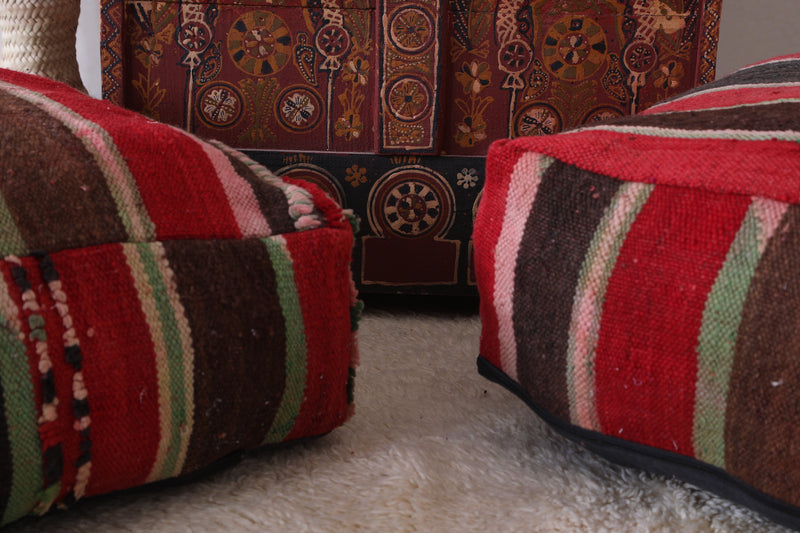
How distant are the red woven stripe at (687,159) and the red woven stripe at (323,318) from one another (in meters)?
0.19

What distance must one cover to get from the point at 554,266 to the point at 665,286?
10cm

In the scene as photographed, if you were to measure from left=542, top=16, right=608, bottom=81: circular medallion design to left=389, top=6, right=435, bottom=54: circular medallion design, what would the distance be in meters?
0.19

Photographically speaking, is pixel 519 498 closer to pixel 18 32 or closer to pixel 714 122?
pixel 714 122

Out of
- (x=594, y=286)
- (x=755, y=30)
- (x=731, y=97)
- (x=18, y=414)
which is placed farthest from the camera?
(x=755, y=30)

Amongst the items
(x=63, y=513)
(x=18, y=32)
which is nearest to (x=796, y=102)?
(x=63, y=513)

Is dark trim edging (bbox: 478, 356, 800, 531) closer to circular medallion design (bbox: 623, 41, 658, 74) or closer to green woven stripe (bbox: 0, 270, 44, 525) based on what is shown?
green woven stripe (bbox: 0, 270, 44, 525)

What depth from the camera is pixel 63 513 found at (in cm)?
55

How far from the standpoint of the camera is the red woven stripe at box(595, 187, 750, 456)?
1.68 ft

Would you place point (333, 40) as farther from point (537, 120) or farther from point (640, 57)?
point (640, 57)

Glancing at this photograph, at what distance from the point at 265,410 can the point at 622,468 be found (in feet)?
1.08

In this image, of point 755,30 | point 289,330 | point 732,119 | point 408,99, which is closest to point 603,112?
point 408,99

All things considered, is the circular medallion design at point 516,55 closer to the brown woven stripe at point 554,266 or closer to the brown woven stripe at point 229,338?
the brown woven stripe at point 554,266

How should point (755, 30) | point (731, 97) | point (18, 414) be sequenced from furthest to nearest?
1. point (755, 30)
2. point (731, 97)
3. point (18, 414)

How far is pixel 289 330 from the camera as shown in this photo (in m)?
0.58
